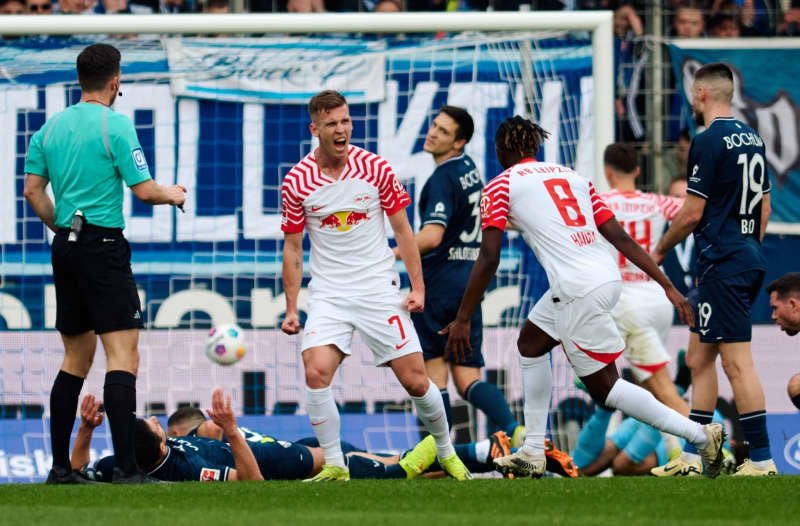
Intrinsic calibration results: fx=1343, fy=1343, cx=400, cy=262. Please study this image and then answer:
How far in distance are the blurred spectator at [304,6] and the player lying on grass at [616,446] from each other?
447 cm

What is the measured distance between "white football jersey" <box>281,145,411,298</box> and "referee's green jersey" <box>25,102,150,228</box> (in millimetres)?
832

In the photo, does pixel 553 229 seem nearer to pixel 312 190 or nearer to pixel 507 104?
pixel 312 190

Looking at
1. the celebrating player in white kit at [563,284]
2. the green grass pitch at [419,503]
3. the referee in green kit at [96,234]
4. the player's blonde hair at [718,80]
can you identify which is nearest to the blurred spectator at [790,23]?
the player's blonde hair at [718,80]

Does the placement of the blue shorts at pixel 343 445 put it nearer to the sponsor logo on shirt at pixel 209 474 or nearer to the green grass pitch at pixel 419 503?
the sponsor logo on shirt at pixel 209 474

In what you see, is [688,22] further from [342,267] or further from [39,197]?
[39,197]

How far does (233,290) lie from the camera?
35.4 feet

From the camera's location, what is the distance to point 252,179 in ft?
36.0

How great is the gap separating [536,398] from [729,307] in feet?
3.86

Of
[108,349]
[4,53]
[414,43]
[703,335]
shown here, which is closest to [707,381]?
[703,335]

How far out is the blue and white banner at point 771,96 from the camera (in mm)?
11695

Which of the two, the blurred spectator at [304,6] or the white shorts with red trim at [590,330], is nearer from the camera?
the white shorts with red trim at [590,330]

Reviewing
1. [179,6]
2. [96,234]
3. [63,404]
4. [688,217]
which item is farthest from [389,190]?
[179,6]

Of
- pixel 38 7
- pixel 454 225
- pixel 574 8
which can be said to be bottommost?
pixel 454 225

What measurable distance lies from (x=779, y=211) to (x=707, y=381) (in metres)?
4.50
